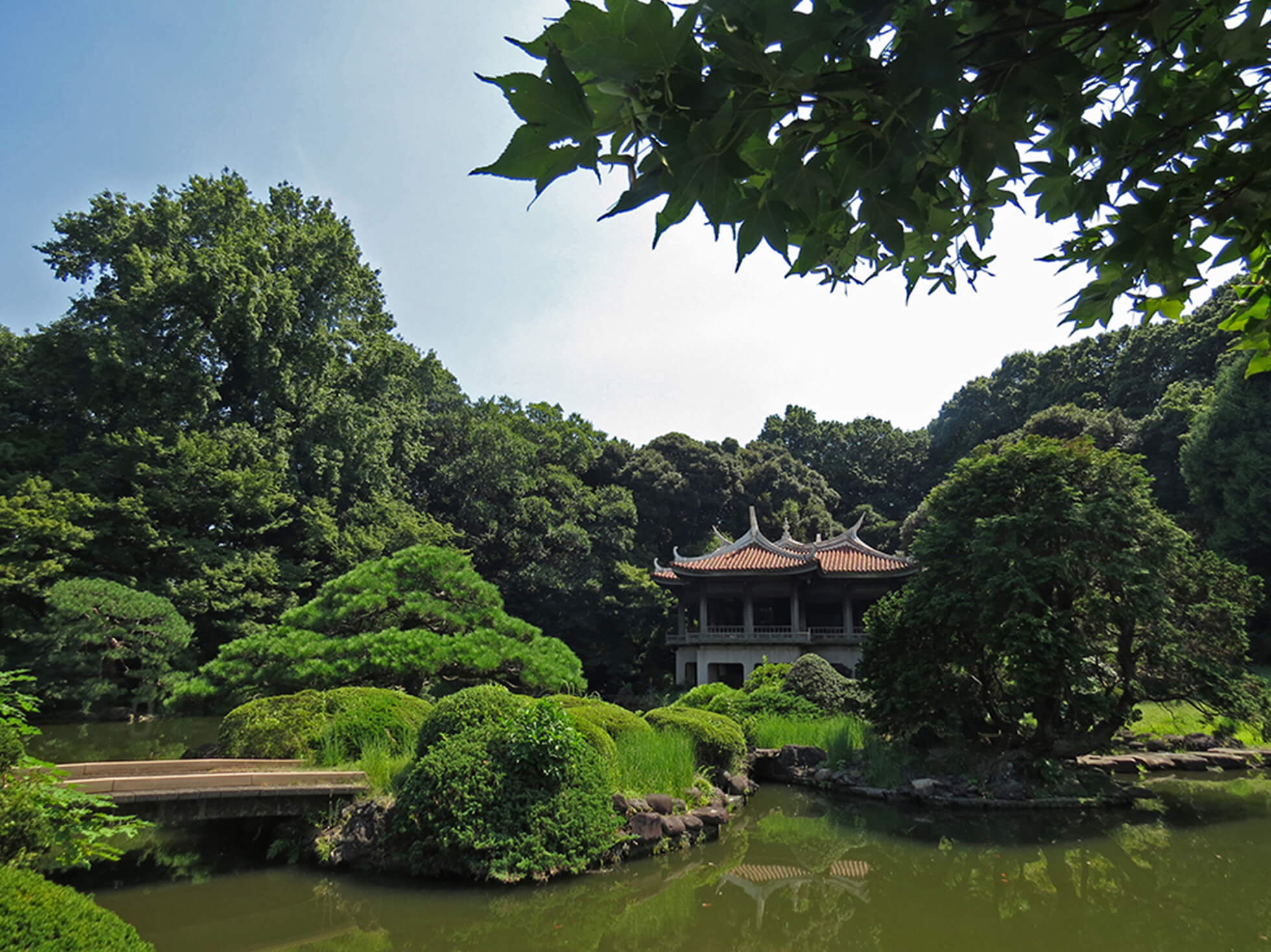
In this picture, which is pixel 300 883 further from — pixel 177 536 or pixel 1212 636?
pixel 177 536

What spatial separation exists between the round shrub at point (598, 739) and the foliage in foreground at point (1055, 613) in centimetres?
365

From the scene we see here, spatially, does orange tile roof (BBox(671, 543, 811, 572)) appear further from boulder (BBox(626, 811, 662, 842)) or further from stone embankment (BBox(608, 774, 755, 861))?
boulder (BBox(626, 811, 662, 842))

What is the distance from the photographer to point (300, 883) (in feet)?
16.4

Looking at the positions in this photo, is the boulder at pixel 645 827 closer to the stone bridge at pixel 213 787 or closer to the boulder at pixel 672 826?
the boulder at pixel 672 826

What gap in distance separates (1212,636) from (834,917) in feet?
19.4

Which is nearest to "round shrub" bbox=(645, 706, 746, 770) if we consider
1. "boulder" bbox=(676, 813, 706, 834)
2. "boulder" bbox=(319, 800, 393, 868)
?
"boulder" bbox=(676, 813, 706, 834)

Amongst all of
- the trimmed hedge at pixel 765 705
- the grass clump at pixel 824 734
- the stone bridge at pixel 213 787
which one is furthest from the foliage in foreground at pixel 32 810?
the trimmed hedge at pixel 765 705

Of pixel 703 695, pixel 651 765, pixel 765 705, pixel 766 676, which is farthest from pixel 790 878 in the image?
pixel 766 676

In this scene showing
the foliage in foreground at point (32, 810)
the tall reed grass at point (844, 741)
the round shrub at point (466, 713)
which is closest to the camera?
the foliage in foreground at point (32, 810)

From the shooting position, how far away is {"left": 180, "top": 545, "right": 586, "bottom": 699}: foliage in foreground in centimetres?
780

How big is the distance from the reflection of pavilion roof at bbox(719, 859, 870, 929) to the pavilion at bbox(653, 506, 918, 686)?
35.0ft

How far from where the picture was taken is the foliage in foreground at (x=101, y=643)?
10.4m

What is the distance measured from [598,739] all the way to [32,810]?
4.09m

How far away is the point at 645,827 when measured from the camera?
225 inches
